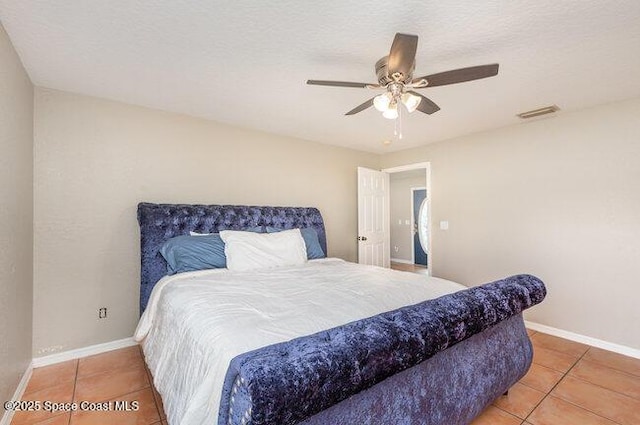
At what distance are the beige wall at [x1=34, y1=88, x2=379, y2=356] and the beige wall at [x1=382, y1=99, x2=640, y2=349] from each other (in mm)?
3084

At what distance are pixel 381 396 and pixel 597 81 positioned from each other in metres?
3.04

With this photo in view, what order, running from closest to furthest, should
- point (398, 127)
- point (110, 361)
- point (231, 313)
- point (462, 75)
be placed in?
point (231, 313)
point (462, 75)
point (110, 361)
point (398, 127)

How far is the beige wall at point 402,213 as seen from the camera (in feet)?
24.4

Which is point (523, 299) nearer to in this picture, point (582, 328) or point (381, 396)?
point (381, 396)

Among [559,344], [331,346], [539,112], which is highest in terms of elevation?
[539,112]

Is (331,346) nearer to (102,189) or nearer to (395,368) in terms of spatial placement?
(395,368)

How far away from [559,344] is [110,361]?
4.29 m

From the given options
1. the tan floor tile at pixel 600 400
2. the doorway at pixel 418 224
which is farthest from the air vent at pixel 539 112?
the doorway at pixel 418 224

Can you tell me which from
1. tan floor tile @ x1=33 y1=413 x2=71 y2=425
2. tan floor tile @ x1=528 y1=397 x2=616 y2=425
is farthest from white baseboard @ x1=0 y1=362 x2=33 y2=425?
tan floor tile @ x1=528 y1=397 x2=616 y2=425

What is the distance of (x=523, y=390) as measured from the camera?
2.09 metres

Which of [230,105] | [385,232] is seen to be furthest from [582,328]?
[230,105]

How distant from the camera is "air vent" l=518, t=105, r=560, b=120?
295 cm

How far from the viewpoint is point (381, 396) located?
119cm

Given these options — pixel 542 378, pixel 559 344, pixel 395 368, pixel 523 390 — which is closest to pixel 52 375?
pixel 395 368
